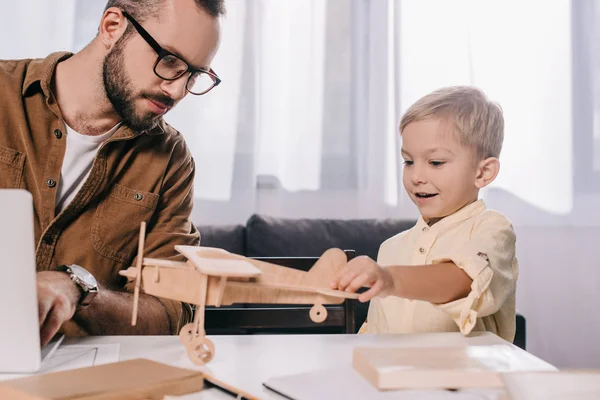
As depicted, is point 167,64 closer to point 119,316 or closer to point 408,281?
point 119,316

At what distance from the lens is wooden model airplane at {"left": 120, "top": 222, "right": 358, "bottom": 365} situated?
776mm

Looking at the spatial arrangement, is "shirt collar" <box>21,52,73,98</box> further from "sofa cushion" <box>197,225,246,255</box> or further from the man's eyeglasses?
"sofa cushion" <box>197,225,246,255</box>

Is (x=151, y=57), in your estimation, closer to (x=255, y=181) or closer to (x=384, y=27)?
(x=255, y=181)

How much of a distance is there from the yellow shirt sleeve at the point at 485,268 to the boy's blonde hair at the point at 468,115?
16 centimetres

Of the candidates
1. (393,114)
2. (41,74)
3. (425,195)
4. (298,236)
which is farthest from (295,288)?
(393,114)

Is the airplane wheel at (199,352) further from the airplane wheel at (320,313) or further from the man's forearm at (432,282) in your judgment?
the man's forearm at (432,282)

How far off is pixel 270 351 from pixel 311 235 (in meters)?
1.63

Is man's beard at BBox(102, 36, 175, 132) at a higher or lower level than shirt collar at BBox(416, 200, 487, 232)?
higher

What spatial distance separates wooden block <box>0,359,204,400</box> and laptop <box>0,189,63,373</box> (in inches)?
2.6

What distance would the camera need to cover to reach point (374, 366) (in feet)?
2.48

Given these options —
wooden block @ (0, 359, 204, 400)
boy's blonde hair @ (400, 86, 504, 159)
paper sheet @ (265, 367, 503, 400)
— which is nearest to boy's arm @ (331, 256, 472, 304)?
paper sheet @ (265, 367, 503, 400)

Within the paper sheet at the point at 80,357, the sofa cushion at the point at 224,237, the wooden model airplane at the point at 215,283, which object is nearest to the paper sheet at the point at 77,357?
the paper sheet at the point at 80,357

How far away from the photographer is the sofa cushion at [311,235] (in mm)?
2553

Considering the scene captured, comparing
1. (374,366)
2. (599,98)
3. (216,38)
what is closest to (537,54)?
A: (599,98)
